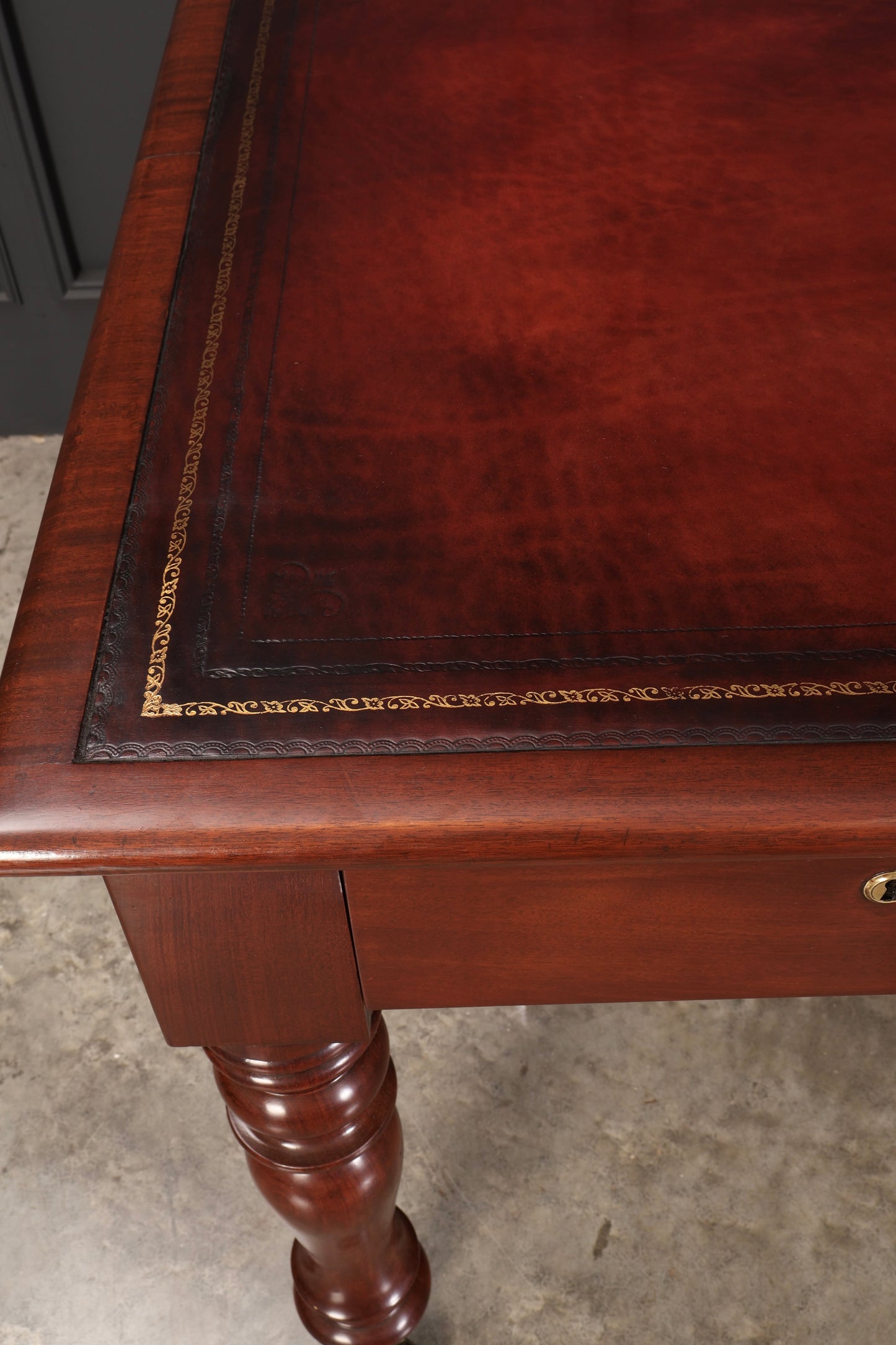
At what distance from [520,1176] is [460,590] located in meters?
0.82

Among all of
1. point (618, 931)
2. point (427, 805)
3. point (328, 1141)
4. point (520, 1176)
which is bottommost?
point (520, 1176)

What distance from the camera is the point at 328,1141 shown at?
85cm

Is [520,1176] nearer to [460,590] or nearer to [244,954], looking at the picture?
[244,954]

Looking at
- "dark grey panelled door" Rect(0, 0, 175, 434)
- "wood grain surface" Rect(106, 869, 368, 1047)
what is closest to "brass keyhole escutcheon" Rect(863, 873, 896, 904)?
"wood grain surface" Rect(106, 869, 368, 1047)

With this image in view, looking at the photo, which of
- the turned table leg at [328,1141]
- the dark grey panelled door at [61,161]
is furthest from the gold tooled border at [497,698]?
the dark grey panelled door at [61,161]

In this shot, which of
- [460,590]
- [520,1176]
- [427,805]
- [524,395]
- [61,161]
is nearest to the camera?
[427,805]

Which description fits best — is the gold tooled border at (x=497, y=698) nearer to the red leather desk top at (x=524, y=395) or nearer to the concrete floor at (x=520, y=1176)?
the red leather desk top at (x=524, y=395)

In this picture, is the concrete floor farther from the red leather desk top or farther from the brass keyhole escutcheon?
the red leather desk top

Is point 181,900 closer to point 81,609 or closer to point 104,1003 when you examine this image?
point 81,609

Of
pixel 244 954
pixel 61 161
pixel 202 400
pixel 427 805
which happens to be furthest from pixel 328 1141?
pixel 61 161

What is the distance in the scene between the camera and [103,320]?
92cm

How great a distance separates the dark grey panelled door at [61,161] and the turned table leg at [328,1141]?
1447 millimetres

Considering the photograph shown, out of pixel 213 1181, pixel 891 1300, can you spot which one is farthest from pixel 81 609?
pixel 891 1300

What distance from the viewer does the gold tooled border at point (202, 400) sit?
0.70 meters
